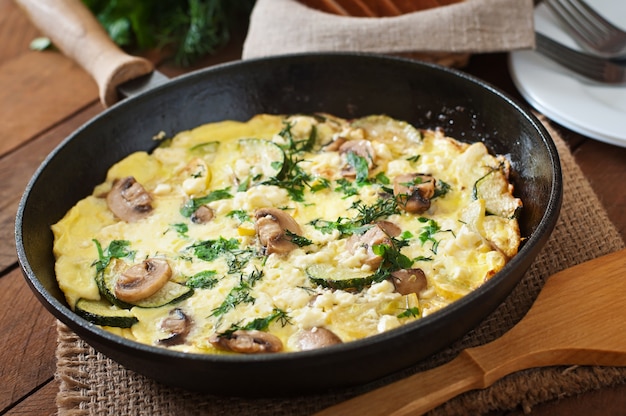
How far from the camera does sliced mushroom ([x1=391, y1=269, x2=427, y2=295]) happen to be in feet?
9.42

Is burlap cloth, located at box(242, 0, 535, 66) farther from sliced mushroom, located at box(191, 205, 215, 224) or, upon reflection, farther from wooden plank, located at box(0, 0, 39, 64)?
wooden plank, located at box(0, 0, 39, 64)

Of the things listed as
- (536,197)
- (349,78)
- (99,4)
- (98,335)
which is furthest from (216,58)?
(98,335)

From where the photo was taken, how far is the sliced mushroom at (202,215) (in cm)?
337

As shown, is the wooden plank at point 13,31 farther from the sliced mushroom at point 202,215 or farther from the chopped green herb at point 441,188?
the chopped green herb at point 441,188

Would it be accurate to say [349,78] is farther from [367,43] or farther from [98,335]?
[98,335]

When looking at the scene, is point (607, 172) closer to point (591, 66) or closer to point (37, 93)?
point (591, 66)

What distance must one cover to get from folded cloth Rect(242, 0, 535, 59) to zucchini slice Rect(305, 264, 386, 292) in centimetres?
175

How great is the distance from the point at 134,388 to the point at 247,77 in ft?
6.02

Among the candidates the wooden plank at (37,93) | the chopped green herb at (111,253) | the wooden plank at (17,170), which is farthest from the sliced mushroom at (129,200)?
the wooden plank at (37,93)

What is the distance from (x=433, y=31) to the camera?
421cm

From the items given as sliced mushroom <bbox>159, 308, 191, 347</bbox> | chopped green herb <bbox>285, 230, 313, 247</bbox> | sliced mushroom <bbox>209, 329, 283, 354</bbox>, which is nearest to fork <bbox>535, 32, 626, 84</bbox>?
chopped green herb <bbox>285, 230, 313, 247</bbox>

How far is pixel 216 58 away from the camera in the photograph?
5.12 meters

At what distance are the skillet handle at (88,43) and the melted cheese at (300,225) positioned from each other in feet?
1.61

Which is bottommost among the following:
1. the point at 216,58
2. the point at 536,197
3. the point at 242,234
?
the point at 216,58
